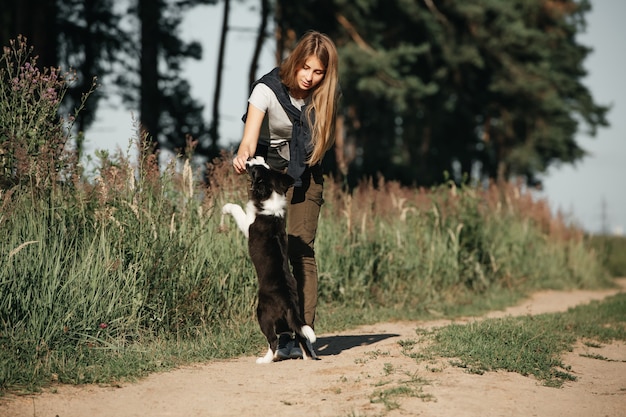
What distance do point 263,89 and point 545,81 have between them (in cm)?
2738

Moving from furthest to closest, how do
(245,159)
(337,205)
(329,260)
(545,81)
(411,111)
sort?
(411,111), (545,81), (337,205), (329,260), (245,159)

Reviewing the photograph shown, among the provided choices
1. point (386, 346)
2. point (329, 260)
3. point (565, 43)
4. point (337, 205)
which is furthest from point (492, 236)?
point (565, 43)

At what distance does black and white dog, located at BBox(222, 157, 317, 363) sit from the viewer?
6016 mm

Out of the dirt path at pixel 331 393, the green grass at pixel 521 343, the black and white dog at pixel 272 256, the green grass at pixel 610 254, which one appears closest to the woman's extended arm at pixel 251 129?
the black and white dog at pixel 272 256

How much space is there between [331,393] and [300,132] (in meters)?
2.15

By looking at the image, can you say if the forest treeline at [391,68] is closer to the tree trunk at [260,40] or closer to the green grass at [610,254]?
the tree trunk at [260,40]

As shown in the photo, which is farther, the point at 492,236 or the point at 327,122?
the point at 492,236

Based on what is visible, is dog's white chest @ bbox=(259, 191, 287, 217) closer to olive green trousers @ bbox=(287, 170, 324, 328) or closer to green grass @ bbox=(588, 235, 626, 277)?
olive green trousers @ bbox=(287, 170, 324, 328)

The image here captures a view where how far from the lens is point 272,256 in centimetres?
604

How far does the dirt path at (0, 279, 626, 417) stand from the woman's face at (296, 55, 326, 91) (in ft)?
7.37

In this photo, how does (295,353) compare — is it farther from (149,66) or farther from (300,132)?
(149,66)

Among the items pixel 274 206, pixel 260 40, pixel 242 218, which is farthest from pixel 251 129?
pixel 260 40

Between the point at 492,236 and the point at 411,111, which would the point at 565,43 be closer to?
the point at 411,111

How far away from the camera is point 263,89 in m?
6.22
